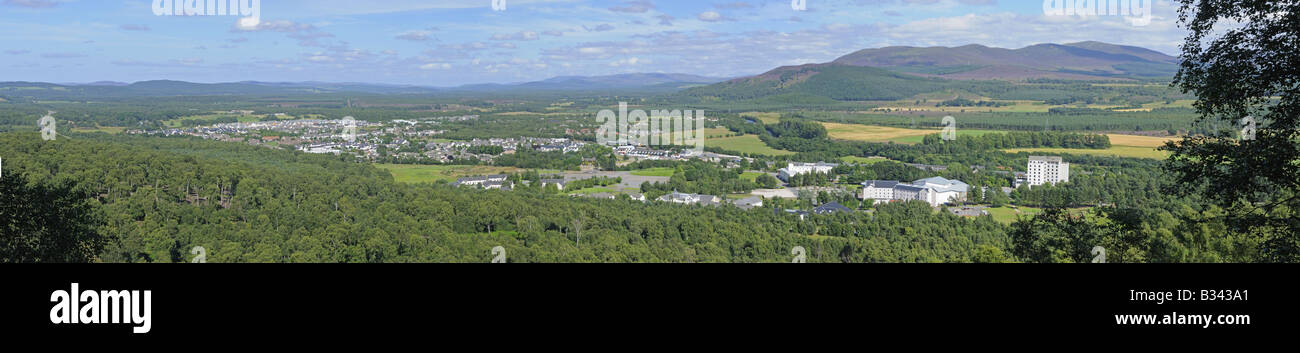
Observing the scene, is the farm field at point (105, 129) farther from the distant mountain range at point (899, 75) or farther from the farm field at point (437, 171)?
the distant mountain range at point (899, 75)

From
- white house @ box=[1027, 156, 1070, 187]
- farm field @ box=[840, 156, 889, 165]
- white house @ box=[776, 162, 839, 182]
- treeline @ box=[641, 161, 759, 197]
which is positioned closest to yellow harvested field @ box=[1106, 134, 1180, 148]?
white house @ box=[1027, 156, 1070, 187]

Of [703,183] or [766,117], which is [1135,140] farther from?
[766,117]

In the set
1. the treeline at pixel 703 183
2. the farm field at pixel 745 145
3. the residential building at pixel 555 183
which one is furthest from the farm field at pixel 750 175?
the farm field at pixel 745 145

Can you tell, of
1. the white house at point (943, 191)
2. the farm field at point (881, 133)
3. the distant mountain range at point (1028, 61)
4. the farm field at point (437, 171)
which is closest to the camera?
the white house at point (943, 191)

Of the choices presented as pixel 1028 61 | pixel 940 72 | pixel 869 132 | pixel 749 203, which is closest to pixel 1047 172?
pixel 749 203

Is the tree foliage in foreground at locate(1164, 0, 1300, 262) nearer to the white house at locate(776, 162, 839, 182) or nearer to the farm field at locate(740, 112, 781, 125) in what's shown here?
the white house at locate(776, 162, 839, 182)

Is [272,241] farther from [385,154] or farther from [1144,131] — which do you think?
[1144,131]

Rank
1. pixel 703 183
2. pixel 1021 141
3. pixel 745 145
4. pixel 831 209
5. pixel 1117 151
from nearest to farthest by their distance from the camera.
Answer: pixel 831 209 < pixel 703 183 < pixel 1117 151 < pixel 1021 141 < pixel 745 145
